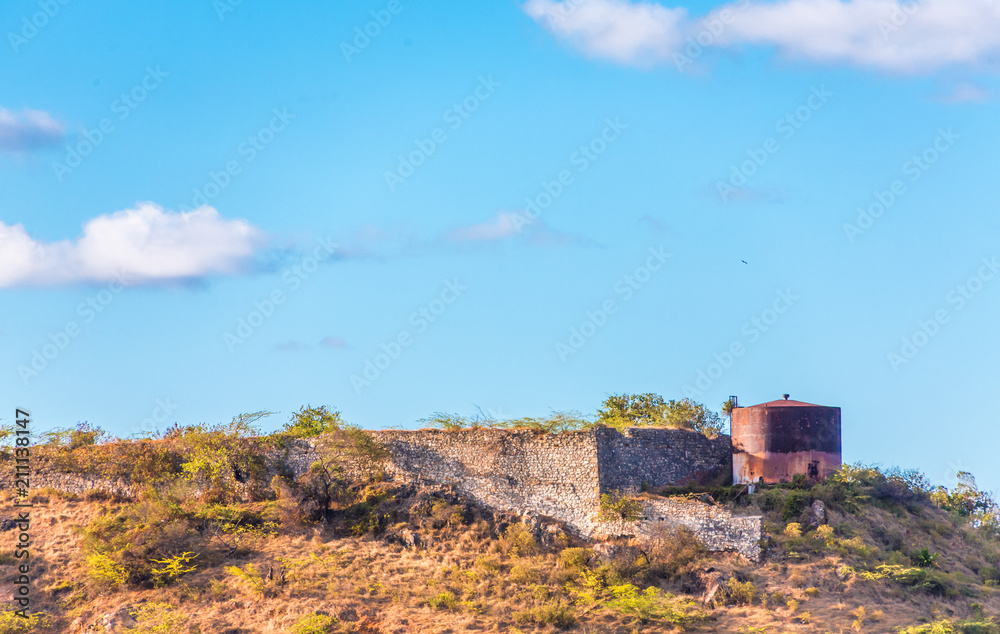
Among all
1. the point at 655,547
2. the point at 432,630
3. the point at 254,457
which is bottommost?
the point at 432,630

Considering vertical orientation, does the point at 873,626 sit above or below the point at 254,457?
below

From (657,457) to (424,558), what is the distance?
8376mm

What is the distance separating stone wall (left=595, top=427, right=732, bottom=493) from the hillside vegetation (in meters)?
0.87

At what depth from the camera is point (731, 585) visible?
29938 millimetres

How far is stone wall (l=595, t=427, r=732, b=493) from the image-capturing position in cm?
3438

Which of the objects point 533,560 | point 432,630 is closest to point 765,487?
point 533,560

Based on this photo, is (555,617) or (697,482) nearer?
(555,617)

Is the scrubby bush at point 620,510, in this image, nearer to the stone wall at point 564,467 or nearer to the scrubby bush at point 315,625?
the stone wall at point 564,467

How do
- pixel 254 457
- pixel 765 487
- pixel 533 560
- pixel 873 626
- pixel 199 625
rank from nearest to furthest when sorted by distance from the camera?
pixel 873 626 → pixel 199 625 → pixel 533 560 → pixel 765 487 → pixel 254 457

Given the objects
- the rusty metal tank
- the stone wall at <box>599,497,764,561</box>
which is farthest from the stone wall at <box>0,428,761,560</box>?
the rusty metal tank

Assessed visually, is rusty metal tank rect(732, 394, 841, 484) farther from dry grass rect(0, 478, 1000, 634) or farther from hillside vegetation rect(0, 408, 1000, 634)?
dry grass rect(0, 478, 1000, 634)

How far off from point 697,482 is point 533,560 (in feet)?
22.5

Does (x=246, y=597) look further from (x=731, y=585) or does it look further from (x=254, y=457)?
(x=731, y=585)

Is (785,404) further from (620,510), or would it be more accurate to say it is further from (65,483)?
(65,483)
